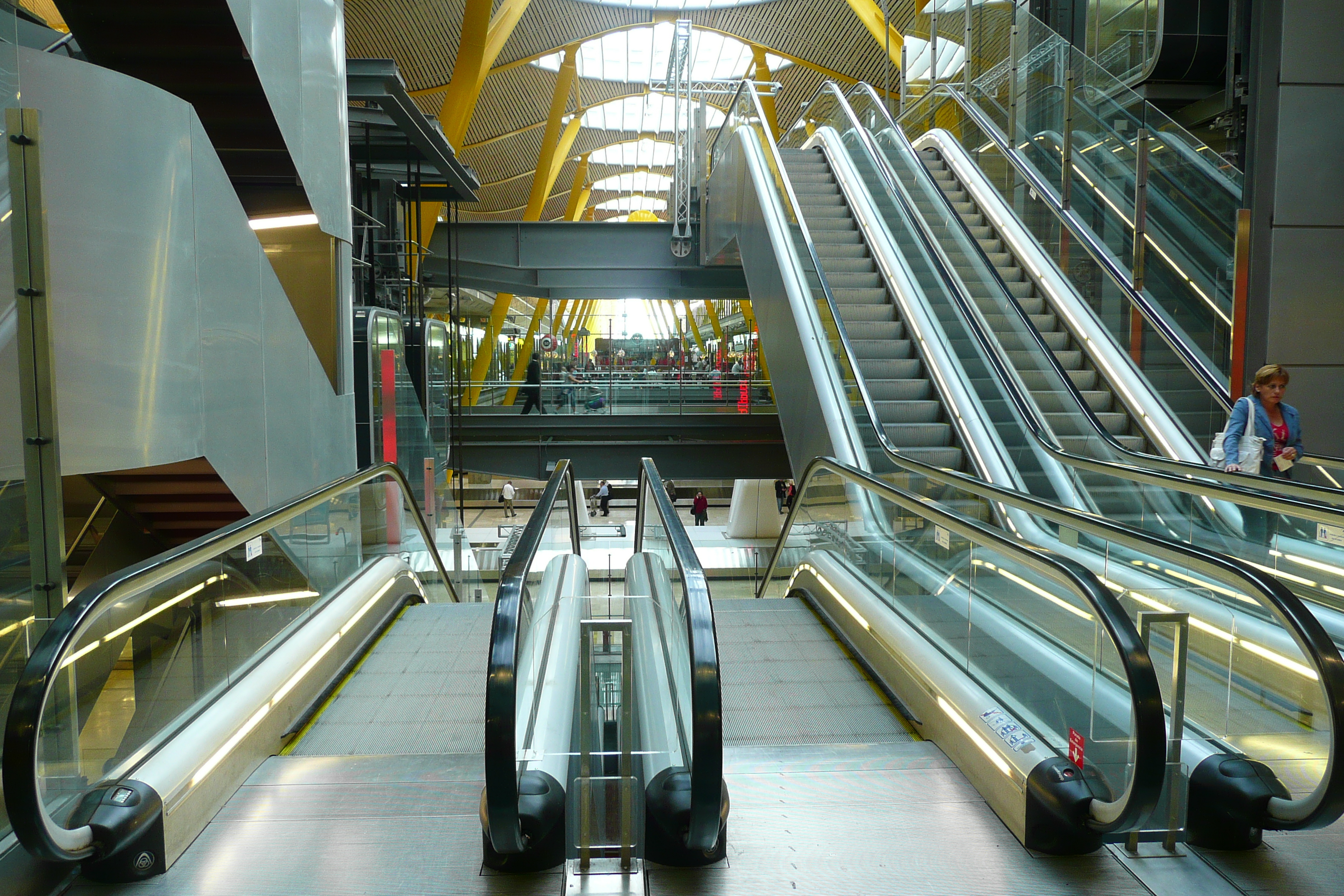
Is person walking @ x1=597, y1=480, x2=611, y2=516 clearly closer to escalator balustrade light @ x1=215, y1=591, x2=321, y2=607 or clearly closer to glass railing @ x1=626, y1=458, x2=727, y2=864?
escalator balustrade light @ x1=215, y1=591, x2=321, y2=607

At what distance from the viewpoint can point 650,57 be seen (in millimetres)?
34031

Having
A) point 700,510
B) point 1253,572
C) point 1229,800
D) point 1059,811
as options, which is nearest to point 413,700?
point 1059,811

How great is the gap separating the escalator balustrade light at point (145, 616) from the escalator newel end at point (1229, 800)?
3.10 meters

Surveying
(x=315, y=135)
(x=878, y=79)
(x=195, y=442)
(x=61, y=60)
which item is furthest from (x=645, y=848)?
(x=878, y=79)

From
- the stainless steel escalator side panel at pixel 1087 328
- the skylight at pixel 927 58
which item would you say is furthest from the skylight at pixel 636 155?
the stainless steel escalator side panel at pixel 1087 328

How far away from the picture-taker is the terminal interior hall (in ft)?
8.54

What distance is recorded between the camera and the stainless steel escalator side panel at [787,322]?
806 cm

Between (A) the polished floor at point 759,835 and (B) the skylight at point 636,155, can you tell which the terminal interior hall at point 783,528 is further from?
(B) the skylight at point 636,155

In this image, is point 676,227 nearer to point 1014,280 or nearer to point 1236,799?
point 1014,280

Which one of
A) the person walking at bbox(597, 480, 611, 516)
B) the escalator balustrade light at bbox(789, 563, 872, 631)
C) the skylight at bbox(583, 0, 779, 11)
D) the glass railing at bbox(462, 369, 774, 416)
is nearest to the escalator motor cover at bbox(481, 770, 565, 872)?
the escalator balustrade light at bbox(789, 563, 872, 631)

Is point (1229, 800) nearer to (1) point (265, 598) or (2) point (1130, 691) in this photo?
(2) point (1130, 691)

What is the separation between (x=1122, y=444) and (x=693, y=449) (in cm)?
1086

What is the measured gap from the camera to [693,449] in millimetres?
17750

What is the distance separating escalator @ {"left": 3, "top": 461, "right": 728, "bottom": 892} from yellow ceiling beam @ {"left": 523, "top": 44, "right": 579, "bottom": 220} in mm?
26205
